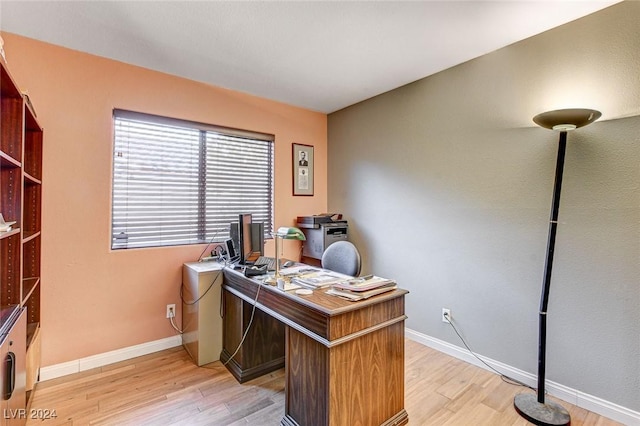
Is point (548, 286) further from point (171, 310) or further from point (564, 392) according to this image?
point (171, 310)

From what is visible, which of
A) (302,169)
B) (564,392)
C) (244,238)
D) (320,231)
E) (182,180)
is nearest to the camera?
(564,392)

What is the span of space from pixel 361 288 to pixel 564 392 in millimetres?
1720

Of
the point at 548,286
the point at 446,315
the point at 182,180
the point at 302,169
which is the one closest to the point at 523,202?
the point at 548,286

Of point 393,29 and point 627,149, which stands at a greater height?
point 393,29

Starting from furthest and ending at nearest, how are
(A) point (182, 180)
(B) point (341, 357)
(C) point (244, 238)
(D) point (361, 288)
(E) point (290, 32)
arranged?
(A) point (182, 180), (C) point (244, 238), (E) point (290, 32), (D) point (361, 288), (B) point (341, 357)

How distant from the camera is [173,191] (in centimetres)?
288

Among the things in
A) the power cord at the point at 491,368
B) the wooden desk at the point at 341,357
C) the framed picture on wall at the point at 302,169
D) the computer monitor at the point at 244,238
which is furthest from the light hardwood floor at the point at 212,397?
→ the framed picture on wall at the point at 302,169

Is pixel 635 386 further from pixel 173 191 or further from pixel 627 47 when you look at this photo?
pixel 173 191

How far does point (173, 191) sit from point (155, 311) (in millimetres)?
1132

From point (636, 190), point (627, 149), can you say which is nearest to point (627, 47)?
point (627, 149)

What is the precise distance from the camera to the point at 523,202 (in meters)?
2.25

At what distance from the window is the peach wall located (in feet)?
0.36

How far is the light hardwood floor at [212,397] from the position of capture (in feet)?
6.04

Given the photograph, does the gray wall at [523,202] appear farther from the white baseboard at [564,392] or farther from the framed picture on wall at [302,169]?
the framed picture on wall at [302,169]
